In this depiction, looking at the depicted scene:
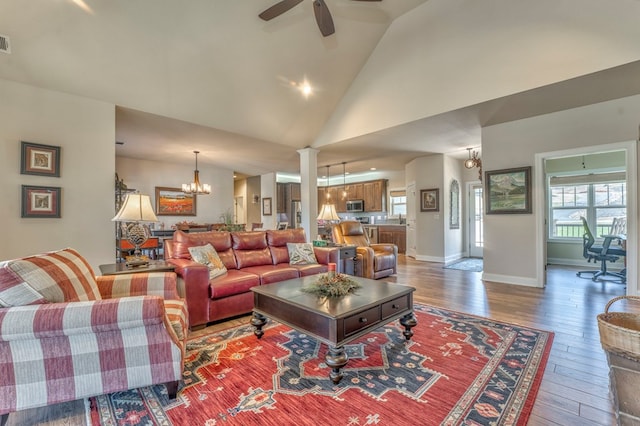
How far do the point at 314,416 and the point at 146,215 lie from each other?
7.72ft

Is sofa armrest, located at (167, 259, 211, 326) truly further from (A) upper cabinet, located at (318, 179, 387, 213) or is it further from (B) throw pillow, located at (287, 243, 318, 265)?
(A) upper cabinet, located at (318, 179, 387, 213)

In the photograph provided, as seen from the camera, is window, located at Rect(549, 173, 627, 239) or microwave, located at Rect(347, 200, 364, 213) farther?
microwave, located at Rect(347, 200, 364, 213)

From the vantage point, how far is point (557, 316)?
315 cm

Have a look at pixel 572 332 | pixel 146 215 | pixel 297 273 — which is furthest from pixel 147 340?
pixel 572 332

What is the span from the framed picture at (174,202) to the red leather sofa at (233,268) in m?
4.57

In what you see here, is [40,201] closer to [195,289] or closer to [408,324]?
[195,289]

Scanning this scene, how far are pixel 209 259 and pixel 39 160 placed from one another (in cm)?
212

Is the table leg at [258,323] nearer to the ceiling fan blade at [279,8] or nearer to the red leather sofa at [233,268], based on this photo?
the red leather sofa at [233,268]

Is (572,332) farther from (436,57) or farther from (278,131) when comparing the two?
(278,131)

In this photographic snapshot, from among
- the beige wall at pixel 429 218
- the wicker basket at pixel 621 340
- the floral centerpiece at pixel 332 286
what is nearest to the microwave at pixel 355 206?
the beige wall at pixel 429 218

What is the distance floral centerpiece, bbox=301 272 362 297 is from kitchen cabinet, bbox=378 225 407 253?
619 cm

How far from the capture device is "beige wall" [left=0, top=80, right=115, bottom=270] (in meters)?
3.01

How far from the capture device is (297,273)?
366 cm

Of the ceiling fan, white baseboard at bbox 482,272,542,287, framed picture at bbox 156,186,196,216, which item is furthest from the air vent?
white baseboard at bbox 482,272,542,287
